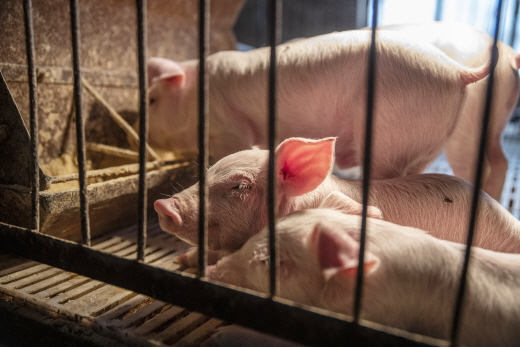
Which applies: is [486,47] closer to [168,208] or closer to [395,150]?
[395,150]

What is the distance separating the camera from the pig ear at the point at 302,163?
117 centimetres

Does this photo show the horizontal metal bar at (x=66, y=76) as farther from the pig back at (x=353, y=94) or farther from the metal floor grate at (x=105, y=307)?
the metal floor grate at (x=105, y=307)

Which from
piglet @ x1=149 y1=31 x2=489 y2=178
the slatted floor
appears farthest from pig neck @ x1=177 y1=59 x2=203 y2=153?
the slatted floor

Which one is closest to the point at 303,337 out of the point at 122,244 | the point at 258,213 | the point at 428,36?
the point at 258,213

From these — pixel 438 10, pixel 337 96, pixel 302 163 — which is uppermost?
pixel 438 10

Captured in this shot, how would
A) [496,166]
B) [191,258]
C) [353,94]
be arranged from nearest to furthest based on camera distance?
[191,258]
[353,94]
[496,166]

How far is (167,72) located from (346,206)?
1465 millimetres

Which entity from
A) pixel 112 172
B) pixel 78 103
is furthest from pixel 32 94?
pixel 112 172

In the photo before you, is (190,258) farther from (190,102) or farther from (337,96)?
(190,102)

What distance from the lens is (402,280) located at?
35.0 inches

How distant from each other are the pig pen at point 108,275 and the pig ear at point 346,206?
376 millimetres

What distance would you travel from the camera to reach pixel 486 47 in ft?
6.12

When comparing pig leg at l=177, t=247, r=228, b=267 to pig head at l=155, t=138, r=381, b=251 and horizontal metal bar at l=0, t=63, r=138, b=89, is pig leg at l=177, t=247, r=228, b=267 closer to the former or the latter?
pig head at l=155, t=138, r=381, b=251

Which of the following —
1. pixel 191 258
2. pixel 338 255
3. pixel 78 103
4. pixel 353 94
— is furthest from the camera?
pixel 353 94
